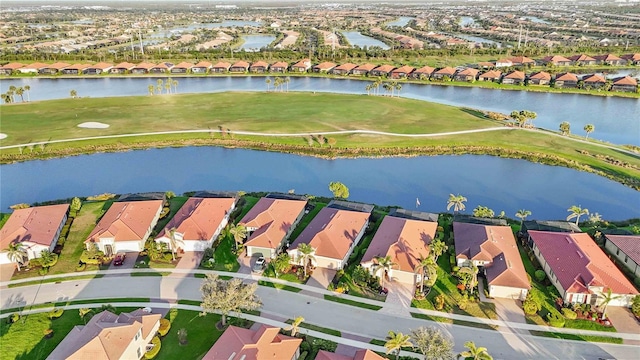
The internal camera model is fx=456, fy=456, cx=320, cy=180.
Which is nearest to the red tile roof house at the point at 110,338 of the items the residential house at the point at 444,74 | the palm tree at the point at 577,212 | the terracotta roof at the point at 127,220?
the terracotta roof at the point at 127,220

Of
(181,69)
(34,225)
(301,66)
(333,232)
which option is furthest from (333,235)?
(181,69)

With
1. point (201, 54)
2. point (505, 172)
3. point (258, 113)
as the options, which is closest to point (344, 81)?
point (258, 113)

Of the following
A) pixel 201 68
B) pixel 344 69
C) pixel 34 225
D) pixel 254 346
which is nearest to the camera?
pixel 254 346

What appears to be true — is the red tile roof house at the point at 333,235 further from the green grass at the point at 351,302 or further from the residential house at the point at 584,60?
the residential house at the point at 584,60

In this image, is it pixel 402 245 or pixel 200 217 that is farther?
pixel 200 217

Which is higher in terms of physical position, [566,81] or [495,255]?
[566,81]

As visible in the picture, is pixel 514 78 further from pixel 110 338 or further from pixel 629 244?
pixel 110 338

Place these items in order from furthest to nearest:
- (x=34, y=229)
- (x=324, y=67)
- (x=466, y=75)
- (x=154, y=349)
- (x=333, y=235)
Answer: (x=324, y=67), (x=466, y=75), (x=34, y=229), (x=333, y=235), (x=154, y=349)
